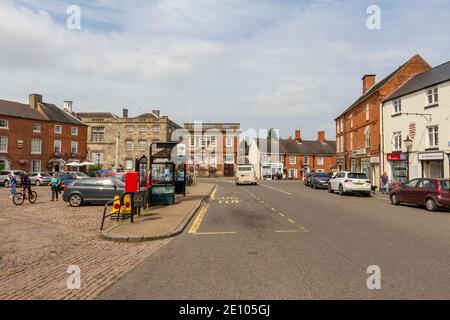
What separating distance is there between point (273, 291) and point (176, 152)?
15174 millimetres

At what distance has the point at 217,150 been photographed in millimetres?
67312

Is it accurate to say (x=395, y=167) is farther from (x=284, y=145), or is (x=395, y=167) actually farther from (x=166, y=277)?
(x=284, y=145)

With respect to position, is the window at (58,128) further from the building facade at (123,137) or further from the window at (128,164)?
the window at (128,164)

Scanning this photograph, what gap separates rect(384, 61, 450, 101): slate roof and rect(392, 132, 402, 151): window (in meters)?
3.30

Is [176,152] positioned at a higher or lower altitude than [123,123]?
lower

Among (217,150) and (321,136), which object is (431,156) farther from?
(321,136)

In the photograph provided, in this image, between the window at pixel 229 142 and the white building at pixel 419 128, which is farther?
the window at pixel 229 142

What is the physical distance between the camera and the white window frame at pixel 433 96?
79.6 ft

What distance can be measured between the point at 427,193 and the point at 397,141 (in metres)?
15.2

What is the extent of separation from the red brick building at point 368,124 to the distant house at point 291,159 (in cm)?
2150

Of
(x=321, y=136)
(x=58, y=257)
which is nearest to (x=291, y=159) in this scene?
(x=321, y=136)

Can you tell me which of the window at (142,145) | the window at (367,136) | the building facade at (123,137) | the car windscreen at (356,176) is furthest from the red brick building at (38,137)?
the window at (367,136)

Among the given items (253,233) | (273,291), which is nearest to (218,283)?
(273,291)

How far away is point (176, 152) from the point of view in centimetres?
1930
